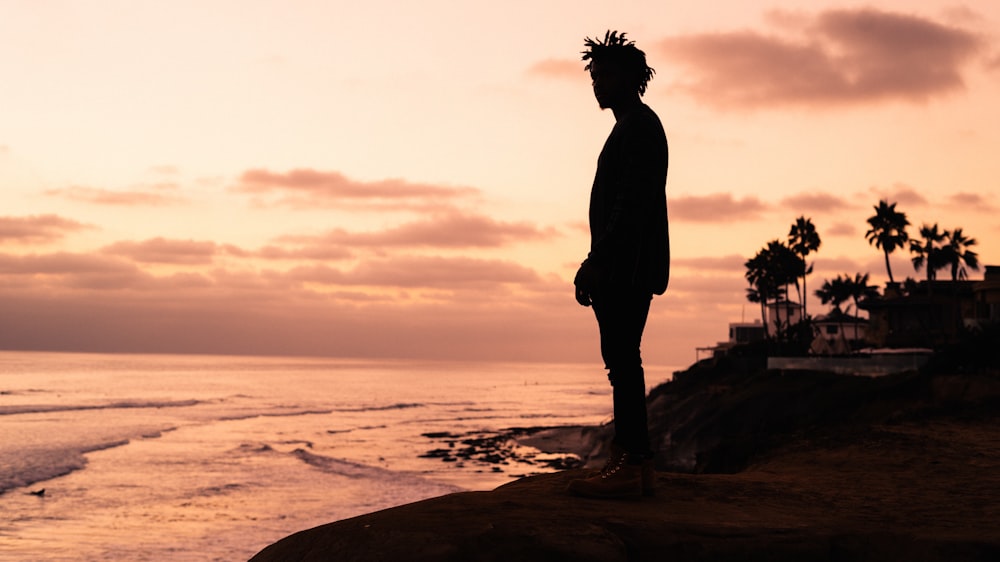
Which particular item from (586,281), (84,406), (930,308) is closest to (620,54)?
(586,281)

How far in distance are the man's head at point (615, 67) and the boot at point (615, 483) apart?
7.57 ft

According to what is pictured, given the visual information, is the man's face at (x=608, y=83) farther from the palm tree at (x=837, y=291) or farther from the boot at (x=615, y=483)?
the palm tree at (x=837, y=291)

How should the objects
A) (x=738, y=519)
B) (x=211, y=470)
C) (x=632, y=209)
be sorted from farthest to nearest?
(x=211, y=470) → (x=632, y=209) → (x=738, y=519)

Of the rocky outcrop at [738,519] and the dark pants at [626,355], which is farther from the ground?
the dark pants at [626,355]

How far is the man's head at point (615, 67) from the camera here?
5652 millimetres

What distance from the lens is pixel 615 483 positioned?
5.20 metres

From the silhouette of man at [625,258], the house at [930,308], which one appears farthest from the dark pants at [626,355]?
→ the house at [930,308]

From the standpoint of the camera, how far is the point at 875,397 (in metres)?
27.0

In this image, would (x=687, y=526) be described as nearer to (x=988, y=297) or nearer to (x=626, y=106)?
(x=626, y=106)

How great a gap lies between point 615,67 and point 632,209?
982mm

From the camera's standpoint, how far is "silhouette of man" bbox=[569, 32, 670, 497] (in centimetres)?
536

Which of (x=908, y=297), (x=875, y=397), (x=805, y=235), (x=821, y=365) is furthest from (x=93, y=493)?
(x=805, y=235)

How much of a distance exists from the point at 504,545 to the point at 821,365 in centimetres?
4552

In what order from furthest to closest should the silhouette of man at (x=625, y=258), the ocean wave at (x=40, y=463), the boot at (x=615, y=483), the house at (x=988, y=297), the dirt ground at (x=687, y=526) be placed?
the house at (x=988, y=297) < the ocean wave at (x=40, y=463) < the silhouette of man at (x=625, y=258) < the boot at (x=615, y=483) < the dirt ground at (x=687, y=526)
